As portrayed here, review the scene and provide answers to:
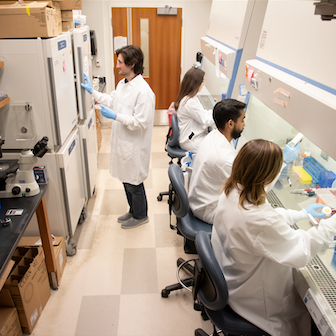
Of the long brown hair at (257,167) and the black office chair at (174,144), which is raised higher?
the long brown hair at (257,167)

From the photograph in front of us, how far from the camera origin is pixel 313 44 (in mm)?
1360

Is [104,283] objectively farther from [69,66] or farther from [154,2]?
[154,2]

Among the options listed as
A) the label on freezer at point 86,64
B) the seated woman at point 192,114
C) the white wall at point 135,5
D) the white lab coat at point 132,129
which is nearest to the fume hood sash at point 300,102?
the white lab coat at point 132,129

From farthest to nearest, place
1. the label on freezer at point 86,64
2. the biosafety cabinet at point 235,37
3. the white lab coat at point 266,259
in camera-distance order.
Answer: the label on freezer at point 86,64
the biosafety cabinet at point 235,37
the white lab coat at point 266,259

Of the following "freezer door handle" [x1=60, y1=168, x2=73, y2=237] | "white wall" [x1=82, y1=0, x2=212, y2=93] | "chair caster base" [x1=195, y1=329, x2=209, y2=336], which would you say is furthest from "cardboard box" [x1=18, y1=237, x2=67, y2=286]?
"white wall" [x1=82, y1=0, x2=212, y2=93]

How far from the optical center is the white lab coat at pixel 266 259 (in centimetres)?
119

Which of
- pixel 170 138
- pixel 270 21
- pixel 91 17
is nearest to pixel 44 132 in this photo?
pixel 170 138

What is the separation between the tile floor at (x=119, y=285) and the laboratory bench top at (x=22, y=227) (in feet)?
0.78

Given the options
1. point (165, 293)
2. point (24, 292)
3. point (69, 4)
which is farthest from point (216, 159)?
point (69, 4)

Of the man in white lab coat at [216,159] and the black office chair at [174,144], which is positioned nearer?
the man in white lab coat at [216,159]

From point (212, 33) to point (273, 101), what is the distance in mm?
1907

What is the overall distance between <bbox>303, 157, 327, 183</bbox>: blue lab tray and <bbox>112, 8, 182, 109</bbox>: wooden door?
375 cm

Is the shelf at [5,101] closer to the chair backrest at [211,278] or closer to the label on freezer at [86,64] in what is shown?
the label on freezer at [86,64]

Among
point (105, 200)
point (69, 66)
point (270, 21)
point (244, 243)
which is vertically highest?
point (270, 21)
